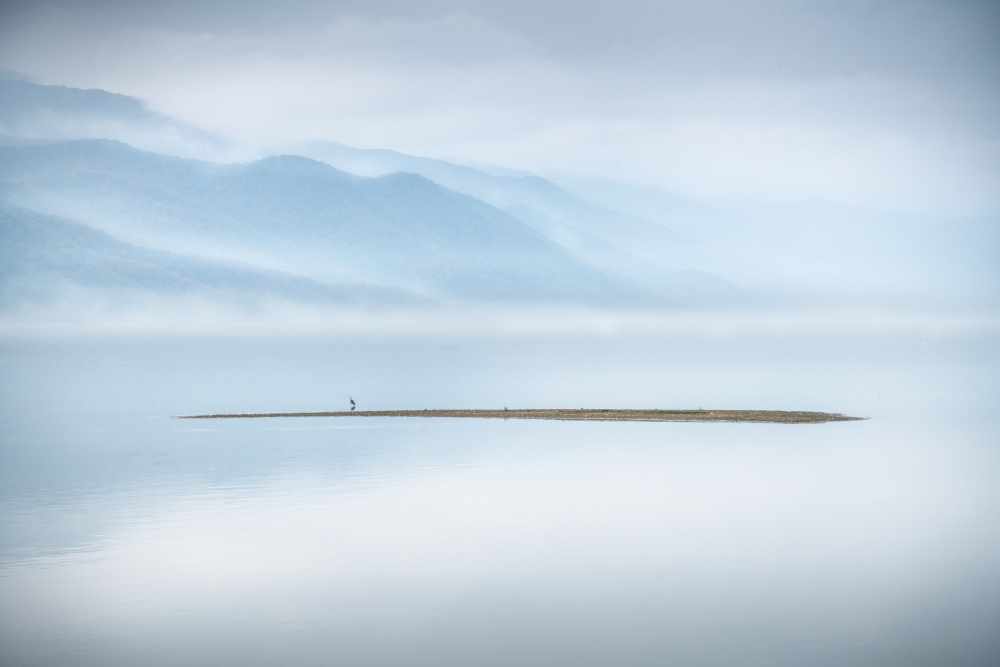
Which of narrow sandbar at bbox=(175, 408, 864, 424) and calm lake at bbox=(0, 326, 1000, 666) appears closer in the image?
calm lake at bbox=(0, 326, 1000, 666)

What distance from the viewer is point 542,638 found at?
2802cm

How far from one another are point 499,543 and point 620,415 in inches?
1644

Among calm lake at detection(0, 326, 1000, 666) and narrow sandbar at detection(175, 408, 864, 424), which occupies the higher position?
narrow sandbar at detection(175, 408, 864, 424)

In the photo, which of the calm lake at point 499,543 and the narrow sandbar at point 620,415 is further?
the narrow sandbar at point 620,415

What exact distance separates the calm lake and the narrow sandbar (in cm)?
277

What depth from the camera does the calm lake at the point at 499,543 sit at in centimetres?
2792

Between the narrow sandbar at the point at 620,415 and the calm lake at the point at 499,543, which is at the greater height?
the narrow sandbar at the point at 620,415

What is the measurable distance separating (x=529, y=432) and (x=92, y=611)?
143 ft

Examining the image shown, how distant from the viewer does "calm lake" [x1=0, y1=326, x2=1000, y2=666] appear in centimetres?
2792

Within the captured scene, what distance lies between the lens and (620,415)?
3115 inches

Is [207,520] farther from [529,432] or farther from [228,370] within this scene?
[228,370]

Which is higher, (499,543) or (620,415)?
(620,415)

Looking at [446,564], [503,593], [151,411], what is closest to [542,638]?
[503,593]

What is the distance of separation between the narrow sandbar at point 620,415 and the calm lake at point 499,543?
277 centimetres
